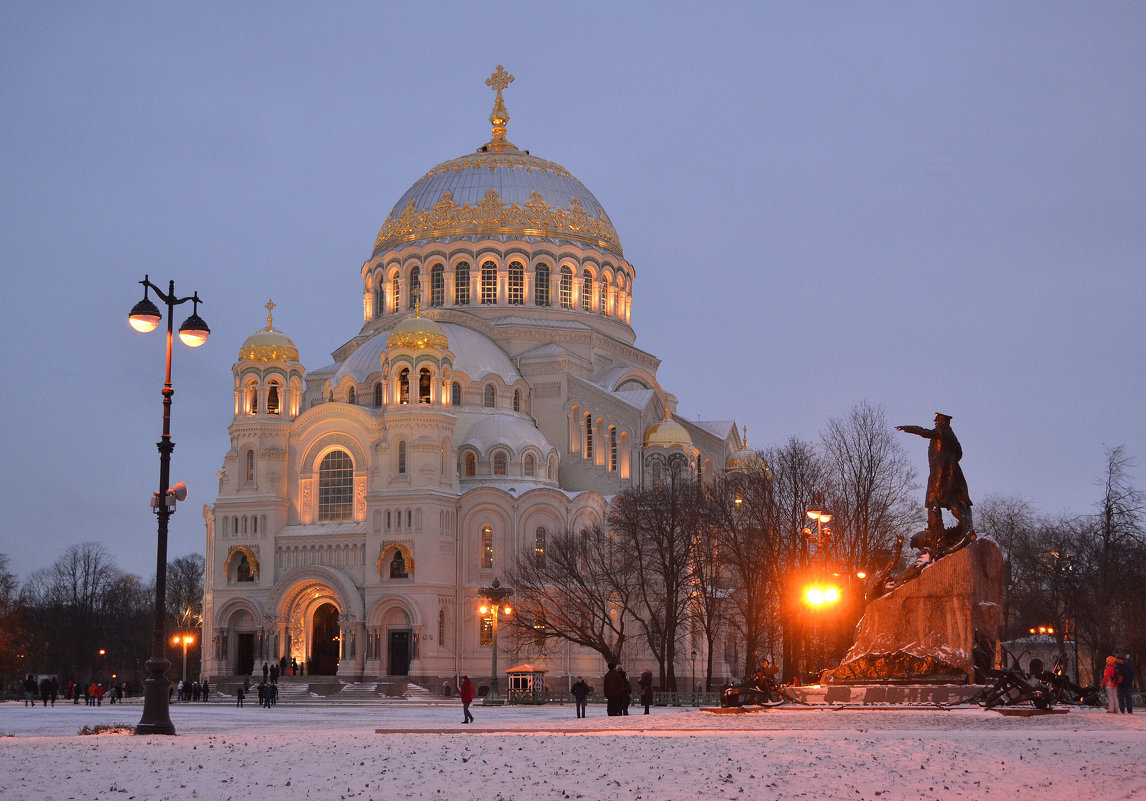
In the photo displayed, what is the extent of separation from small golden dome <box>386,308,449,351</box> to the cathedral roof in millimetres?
10084

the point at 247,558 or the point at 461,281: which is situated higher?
the point at 461,281

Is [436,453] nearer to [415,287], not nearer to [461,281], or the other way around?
[461,281]

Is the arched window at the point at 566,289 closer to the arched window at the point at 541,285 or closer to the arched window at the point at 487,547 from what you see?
the arched window at the point at 541,285

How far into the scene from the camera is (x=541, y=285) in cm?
7175

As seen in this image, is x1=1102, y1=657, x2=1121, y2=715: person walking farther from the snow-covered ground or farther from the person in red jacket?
the person in red jacket

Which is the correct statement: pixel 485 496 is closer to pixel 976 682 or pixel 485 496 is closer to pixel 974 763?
pixel 976 682

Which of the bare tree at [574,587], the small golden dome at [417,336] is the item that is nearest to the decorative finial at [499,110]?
the small golden dome at [417,336]

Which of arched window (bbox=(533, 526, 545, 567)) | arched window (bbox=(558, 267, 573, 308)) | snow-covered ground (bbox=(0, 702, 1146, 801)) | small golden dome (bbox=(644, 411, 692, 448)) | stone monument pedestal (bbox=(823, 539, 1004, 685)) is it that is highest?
arched window (bbox=(558, 267, 573, 308))

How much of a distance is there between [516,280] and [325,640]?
798 inches

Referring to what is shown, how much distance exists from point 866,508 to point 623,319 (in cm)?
3251

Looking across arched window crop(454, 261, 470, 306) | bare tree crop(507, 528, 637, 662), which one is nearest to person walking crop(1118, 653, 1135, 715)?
bare tree crop(507, 528, 637, 662)

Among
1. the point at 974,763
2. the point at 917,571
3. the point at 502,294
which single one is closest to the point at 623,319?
the point at 502,294

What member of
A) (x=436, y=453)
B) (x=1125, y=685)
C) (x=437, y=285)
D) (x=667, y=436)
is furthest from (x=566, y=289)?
(x=1125, y=685)

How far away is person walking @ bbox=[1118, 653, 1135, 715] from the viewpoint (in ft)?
81.0
